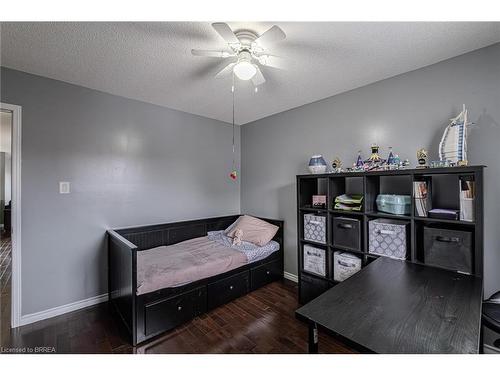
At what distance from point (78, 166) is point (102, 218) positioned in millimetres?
603

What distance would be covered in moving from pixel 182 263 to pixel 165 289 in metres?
0.30

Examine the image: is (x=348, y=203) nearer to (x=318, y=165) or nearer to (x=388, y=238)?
(x=388, y=238)

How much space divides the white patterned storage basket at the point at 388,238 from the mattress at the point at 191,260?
1308mm

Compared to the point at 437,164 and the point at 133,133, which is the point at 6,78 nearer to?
the point at 133,133

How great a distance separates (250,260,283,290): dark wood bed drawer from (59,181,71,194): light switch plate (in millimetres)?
2144

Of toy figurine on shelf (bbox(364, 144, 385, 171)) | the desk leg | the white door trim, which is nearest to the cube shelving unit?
toy figurine on shelf (bbox(364, 144, 385, 171))

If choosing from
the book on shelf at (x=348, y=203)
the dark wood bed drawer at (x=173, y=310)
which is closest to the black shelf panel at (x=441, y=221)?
the book on shelf at (x=348, y=203)

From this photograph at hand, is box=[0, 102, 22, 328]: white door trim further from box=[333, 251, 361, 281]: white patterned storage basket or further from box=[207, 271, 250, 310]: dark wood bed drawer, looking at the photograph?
box=[333, 251, 361, 281]: white patterned storage basket

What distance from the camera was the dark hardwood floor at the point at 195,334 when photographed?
5.71 feet

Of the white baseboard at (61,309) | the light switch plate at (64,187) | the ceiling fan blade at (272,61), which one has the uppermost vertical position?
the ceiling fan blade at (272,61)

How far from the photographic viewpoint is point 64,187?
88.3 inches

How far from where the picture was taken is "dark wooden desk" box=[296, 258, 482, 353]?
33.9 inches

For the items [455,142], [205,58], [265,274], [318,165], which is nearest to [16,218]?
[205,58]

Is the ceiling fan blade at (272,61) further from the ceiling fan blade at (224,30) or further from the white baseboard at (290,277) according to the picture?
the white baseboard at (290,277)
